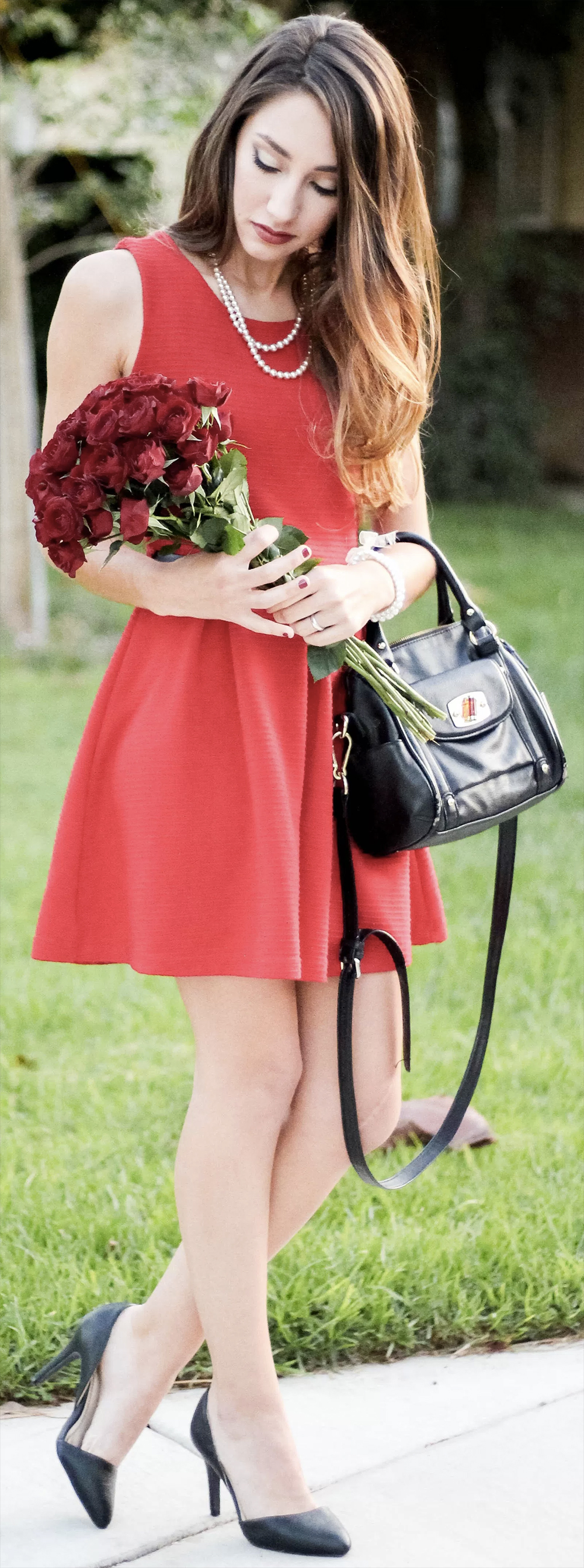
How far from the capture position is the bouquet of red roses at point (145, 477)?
1.85 metres

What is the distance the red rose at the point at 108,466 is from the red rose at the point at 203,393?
4.3 inches

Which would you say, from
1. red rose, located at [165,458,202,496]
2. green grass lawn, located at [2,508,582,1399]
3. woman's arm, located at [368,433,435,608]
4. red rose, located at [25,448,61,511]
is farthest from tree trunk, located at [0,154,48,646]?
red rose, located at [165,458,202,496]

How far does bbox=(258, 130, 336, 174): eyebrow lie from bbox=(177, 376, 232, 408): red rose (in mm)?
404

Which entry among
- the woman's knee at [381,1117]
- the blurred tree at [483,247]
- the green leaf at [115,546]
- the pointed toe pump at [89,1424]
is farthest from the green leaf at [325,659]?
the blurred tree at [483,247]

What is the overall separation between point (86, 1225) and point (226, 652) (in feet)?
4.51

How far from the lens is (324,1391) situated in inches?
105

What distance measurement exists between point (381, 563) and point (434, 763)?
30cm

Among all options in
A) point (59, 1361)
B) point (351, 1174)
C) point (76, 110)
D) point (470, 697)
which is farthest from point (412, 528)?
point (76, 110)

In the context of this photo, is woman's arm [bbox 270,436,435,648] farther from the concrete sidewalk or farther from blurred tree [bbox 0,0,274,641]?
blurred tree [bbox 0,0,274,641]

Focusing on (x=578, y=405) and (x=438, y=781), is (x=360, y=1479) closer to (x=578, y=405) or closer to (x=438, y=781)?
(x=438, y=781)

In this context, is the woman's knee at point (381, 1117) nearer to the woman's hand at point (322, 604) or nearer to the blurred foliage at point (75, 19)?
the woman's hand at point (322, 604)

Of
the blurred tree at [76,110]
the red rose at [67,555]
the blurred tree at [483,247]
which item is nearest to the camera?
the red rose at [67,555]

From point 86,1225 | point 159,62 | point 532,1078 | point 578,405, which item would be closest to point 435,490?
point 578,405

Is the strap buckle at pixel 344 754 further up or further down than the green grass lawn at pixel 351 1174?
further up
